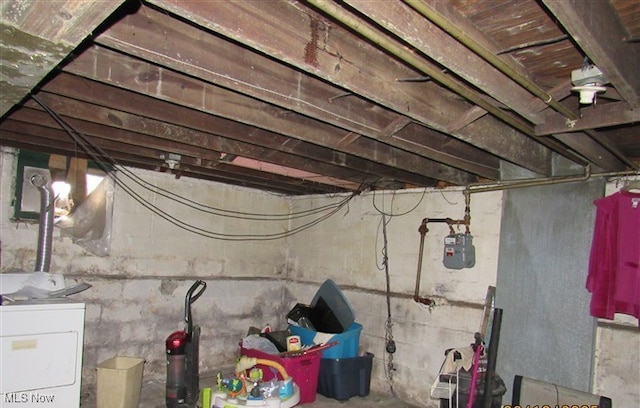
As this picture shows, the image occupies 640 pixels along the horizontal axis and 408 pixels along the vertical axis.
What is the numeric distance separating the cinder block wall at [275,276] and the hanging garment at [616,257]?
24cm

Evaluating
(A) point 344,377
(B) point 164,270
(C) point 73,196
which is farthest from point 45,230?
(A) point 344,377

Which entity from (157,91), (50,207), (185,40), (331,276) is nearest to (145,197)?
(50,207)

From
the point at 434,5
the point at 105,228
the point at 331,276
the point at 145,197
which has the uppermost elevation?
the point at 434,5

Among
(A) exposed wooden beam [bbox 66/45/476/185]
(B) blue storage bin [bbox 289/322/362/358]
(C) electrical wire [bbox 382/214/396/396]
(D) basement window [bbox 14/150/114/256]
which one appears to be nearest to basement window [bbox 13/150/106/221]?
(D) basement window [bbox 14/150/114/256]

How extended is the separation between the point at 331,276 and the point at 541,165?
3.01m

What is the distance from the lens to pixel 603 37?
1.63 metres

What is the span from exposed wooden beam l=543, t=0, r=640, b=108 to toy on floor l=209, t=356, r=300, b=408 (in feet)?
9.99

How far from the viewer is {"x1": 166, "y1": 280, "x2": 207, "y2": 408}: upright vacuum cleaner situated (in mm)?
4117

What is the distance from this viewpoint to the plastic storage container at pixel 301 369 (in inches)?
171

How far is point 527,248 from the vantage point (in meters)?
3.88

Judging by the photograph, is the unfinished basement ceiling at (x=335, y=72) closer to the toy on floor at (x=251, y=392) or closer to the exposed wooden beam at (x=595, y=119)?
the exposed wooden beam at (x=595, y=119)

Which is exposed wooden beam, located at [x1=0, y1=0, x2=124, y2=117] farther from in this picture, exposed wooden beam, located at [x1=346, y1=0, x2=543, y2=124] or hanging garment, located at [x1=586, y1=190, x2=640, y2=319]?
hanging garment, located at [x1=586, y1=190, x2=640, y2=319]

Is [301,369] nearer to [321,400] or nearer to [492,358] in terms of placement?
[321,400]

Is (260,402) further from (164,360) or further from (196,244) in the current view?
(196,244)
